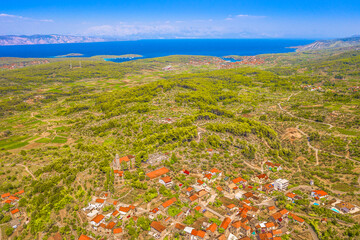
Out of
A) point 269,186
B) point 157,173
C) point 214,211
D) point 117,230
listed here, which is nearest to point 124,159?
point 157,173

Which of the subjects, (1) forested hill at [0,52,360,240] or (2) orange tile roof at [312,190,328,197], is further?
(2) orange tile roof at [312,190,328,197]

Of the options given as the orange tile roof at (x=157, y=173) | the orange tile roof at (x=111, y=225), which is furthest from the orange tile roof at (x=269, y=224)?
the orange tile roof at (x=111, y=225)

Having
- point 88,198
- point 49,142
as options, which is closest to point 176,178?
point 88,198

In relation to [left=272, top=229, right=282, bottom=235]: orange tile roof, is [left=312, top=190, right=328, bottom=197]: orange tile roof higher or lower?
higher

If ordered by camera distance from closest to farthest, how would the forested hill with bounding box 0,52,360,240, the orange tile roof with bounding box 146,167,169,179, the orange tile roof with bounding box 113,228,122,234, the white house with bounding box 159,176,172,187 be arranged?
the orange tile roof with bounding box 113,228,122,234 → the forested hill with bounding box 0,52,360,240 → the white house with bounding box 159,176,172,187 → the orange tile roof with bounding box 146,167,169,179

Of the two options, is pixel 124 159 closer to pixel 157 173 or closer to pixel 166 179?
pixel 157 173

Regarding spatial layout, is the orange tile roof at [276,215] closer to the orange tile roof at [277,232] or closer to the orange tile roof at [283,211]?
the orange tile roof at [283,211]

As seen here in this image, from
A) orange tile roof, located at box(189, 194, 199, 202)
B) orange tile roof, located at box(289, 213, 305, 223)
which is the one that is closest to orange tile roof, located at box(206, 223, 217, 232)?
orange tile roof, located at box(189, 194, 199, 202)

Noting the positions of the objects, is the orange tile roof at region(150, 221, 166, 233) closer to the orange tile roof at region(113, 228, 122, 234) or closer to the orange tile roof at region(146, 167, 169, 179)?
the orange tile roof at region(113, 228, 122, 234)
